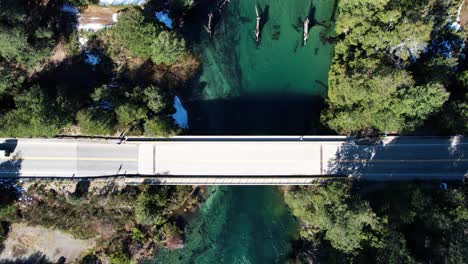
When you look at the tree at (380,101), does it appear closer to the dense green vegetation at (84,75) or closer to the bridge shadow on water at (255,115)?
the bridge shadow on water at (255,115)

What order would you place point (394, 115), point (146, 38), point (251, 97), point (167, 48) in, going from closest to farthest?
point (394, 115) < point (146, 38) < point (167, 48) < point (251, 97)

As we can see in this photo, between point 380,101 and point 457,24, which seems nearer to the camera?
point 380,101

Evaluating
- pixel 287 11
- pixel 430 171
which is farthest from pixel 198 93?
pixel 430 171

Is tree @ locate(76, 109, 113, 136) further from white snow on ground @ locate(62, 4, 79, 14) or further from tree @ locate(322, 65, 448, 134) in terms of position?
tree @ locate(322, 65, 448, 134)

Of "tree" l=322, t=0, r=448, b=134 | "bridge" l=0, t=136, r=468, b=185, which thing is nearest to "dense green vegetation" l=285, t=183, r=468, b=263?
"bridge" l=0, t=136, r=468, b=185

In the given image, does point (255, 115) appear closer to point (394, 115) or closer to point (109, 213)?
point (394, 115)

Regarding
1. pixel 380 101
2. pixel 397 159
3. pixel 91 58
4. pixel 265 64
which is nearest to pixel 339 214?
pixel 397 159
